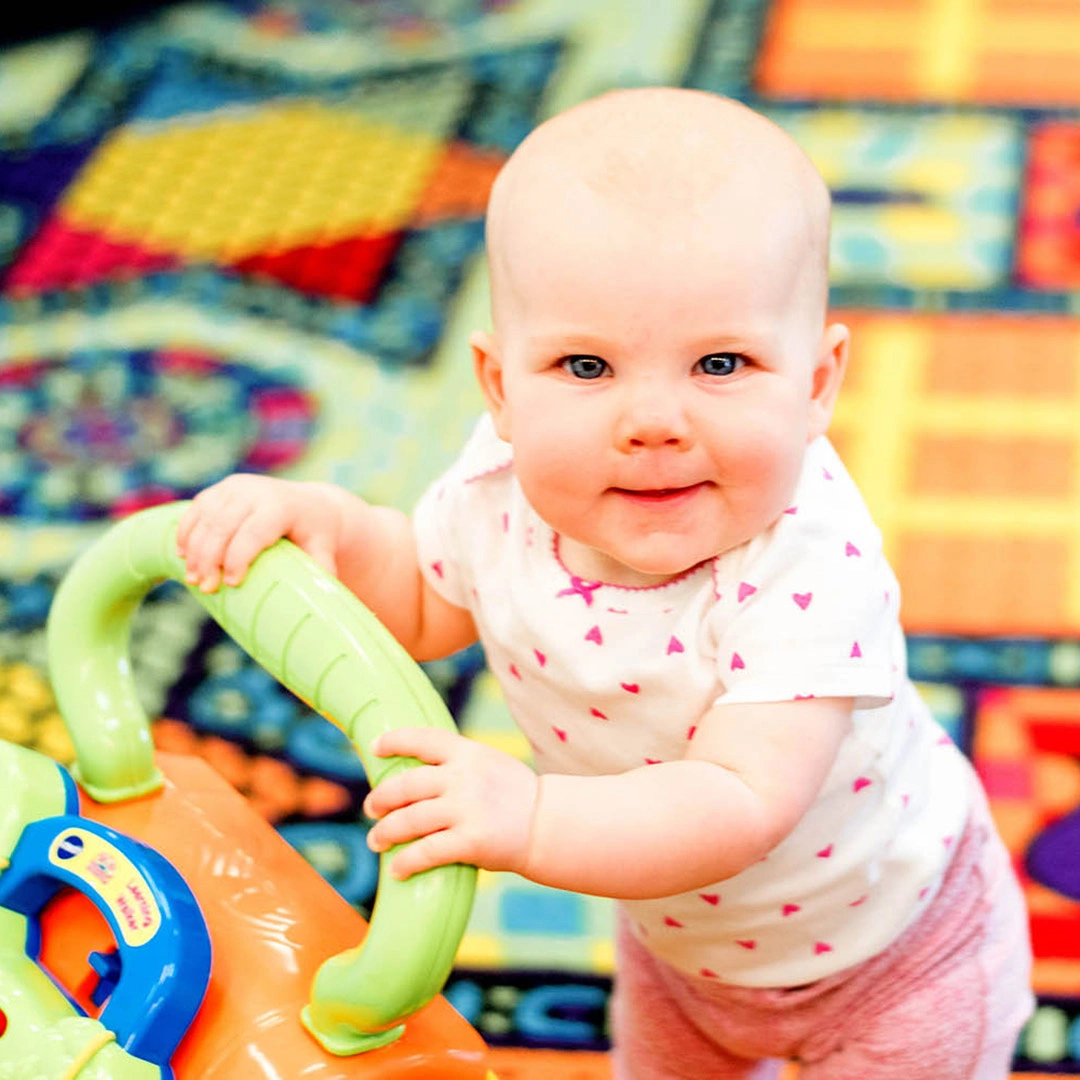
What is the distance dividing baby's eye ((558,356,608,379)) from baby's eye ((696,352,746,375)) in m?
0.03

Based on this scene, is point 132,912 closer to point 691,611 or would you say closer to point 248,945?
point 248,945

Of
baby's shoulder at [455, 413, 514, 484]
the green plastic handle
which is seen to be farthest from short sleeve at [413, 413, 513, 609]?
the green plastic handle

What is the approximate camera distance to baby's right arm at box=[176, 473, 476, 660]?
2.27 ft

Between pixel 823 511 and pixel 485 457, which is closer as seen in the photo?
pixel 823 511

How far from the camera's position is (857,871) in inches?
29.4

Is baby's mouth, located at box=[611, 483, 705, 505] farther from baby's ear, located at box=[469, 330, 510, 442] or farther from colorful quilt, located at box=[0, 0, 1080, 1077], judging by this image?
colorful quilt, located at box=[0, 0, 1080, 1077]

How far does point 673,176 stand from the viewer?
1.98ft

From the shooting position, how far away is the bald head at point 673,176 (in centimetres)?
60

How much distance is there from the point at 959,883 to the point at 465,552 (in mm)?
270

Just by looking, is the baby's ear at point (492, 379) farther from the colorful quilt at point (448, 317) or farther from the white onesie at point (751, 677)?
the colorful quilt at point (448, 317)

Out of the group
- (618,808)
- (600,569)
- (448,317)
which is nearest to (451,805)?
(618,808)

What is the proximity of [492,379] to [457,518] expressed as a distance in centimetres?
11

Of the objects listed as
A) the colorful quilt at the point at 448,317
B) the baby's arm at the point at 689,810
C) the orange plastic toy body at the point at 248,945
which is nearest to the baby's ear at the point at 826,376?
the baby's arm at the point at 689,810

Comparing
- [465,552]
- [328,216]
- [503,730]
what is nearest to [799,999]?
[465,552]
